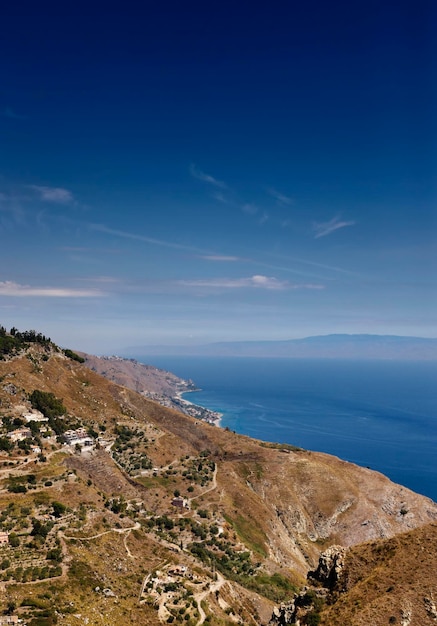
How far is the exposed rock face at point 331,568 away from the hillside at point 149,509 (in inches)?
295

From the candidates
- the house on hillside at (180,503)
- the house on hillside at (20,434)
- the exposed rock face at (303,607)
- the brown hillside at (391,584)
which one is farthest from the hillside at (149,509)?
the exposed rock face at (303,607)

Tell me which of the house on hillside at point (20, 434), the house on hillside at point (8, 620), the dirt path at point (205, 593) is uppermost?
the house on hillside at point (20, 434)

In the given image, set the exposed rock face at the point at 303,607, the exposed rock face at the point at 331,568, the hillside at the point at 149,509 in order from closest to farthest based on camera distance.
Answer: the exposed rock face at the point at 303,607, the exposed rock face at the point at 331,568, the hillside at the point at 149,509

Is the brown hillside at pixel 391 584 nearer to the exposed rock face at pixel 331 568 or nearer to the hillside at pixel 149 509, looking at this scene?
the exposed rock face at pixel 331 568

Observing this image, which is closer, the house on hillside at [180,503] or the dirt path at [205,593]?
the dirt path at [205,593]

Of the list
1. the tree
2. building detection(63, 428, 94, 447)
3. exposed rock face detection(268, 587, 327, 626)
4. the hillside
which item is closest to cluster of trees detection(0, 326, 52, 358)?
the hillside

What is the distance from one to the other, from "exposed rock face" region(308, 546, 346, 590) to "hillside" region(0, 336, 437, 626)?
7.49 metres

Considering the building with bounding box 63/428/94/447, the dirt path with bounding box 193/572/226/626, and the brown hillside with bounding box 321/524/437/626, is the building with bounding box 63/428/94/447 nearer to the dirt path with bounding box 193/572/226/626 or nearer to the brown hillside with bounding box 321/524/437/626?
the dirt path with bounding box 193/572/226/626

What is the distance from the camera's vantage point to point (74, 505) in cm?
6347

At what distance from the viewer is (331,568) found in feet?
122

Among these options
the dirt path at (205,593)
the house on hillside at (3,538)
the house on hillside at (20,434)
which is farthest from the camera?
the house on hillside at (20,434)

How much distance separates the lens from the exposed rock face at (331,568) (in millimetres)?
36250

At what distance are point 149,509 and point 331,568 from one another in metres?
50.2

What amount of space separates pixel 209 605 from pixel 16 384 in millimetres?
73590
